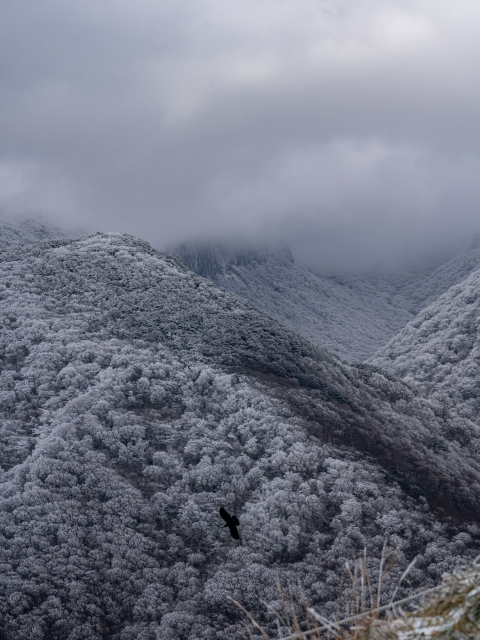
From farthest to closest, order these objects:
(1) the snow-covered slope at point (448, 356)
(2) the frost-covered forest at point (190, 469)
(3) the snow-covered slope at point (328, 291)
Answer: (3) the snow-covered slope at point (328, 291)
(1) the snow-covered slope at point (448, 356)
(2) the frost-covered forest at point (190, 469)

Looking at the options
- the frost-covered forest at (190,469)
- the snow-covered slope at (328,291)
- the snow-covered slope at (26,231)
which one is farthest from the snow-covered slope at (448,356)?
the snow-covered slope at (26,231)

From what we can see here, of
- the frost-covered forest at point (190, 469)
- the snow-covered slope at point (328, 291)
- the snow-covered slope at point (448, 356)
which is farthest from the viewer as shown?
the snow-covered slope at point (328, 291)

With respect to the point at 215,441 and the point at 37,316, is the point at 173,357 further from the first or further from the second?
the point at 37,316

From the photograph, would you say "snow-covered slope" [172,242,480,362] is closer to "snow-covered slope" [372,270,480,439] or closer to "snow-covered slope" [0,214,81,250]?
"snow-covered slope" [372,270,480,439]

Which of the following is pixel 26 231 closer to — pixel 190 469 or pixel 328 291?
pixel 328 291

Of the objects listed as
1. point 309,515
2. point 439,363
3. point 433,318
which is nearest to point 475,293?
point 433,318

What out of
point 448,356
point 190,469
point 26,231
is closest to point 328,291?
point 26,231

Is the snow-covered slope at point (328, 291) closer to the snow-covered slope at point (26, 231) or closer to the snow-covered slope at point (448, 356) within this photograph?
the snow-covered slope at point (448, 356)
